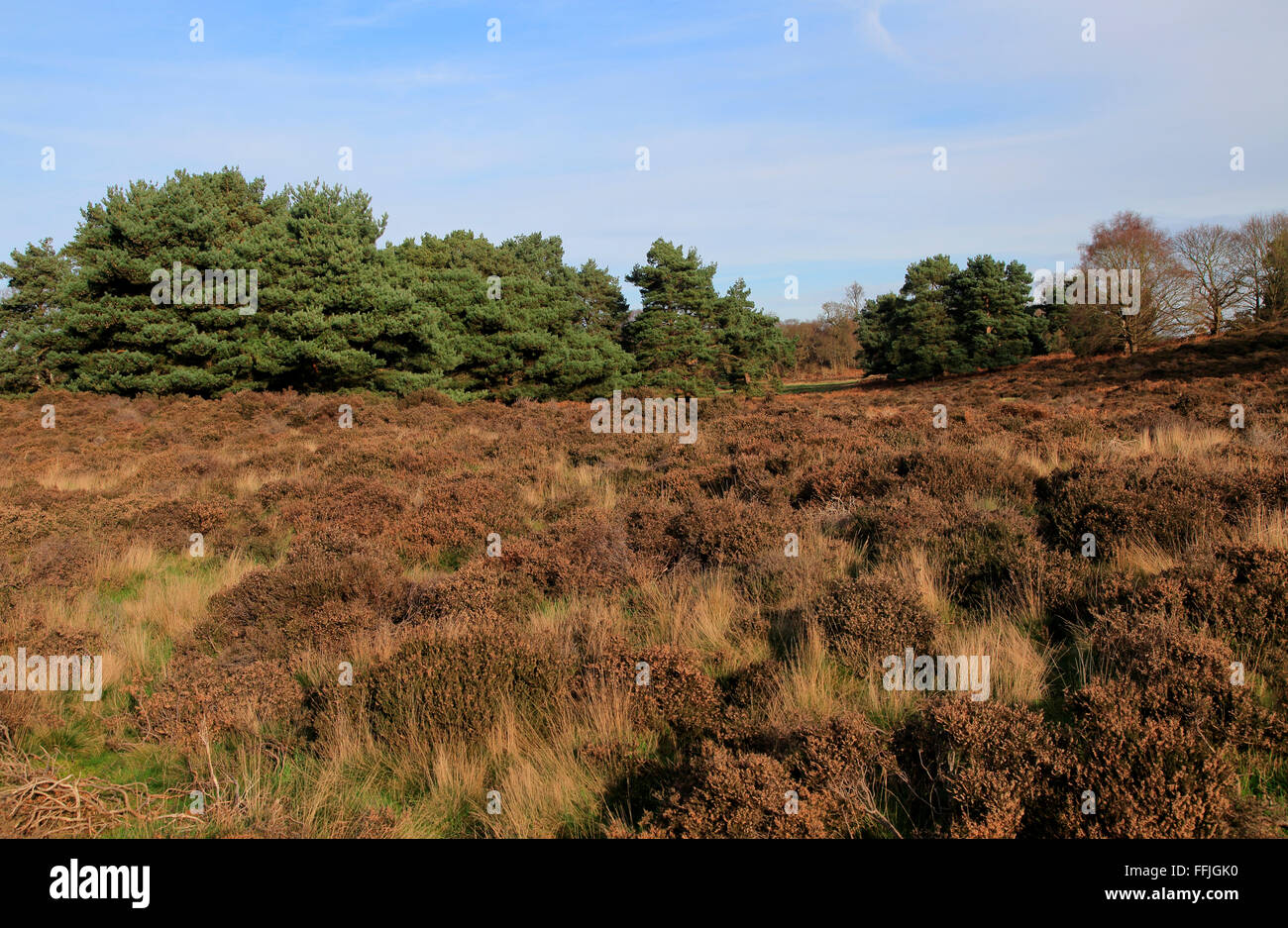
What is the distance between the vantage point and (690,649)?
4.18 metres

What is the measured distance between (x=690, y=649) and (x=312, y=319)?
24709 mm

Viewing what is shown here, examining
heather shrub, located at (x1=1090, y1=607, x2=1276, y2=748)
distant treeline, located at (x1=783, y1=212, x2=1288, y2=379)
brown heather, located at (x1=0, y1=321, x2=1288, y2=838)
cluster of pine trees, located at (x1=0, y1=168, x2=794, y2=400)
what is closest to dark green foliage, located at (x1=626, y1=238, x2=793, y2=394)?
cluster of pine trees, located at (x1=0, y1=168, x2=794, y2=400)

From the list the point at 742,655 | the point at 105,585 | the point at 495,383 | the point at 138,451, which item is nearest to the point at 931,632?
the point at 742,655

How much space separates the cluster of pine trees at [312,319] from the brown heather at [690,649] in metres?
17.6

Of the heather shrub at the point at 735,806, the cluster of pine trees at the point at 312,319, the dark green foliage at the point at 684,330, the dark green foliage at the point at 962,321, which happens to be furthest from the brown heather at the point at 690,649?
the dark green foliage at the point at 962,321

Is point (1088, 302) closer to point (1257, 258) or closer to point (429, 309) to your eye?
point (1257, 258)

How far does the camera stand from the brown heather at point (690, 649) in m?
2.78

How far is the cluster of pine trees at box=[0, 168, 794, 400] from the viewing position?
24.5m

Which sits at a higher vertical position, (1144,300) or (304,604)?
(1144,300)

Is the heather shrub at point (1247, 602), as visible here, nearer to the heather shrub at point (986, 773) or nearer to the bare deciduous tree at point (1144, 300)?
the heather shrub at point (986, 773)

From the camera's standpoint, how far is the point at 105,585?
6766 millimetres

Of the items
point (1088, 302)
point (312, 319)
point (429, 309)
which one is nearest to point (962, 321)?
point (1088, 302)

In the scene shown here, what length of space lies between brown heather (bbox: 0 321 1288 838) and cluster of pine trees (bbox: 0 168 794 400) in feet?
57.7

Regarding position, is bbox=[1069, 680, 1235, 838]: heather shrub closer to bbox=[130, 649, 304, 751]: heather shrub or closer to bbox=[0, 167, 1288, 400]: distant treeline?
bbox=[130, 649, 304, 751]: heather shrub
